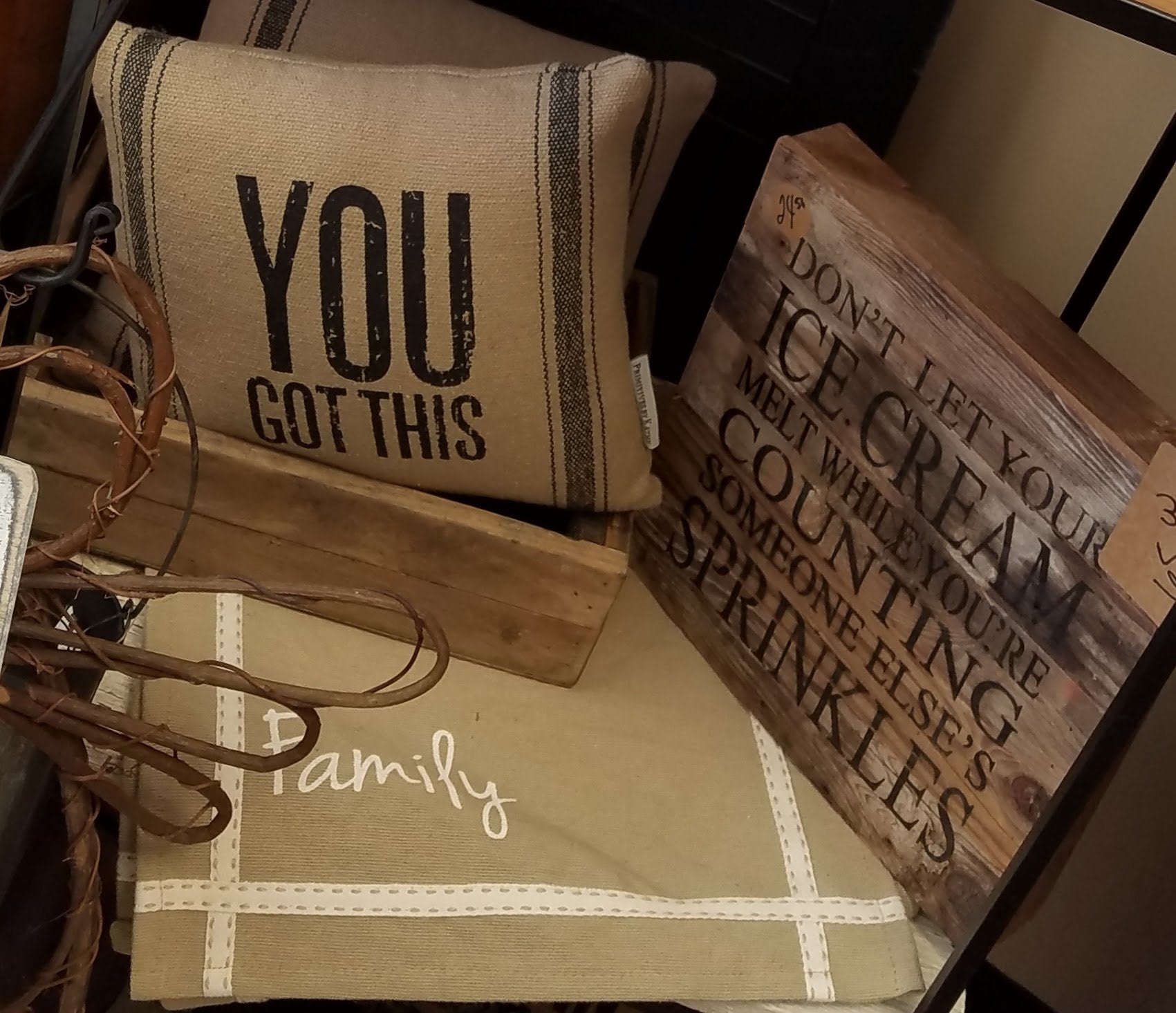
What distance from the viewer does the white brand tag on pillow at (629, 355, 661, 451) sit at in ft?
2.63

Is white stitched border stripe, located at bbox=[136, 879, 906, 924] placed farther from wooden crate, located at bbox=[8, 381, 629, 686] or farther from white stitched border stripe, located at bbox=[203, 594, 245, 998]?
wooden crate, located at bbox=[8, 381, 629, 686]

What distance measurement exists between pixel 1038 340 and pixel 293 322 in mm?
427

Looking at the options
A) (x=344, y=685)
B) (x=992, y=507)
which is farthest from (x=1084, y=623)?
(x=344, y=685)

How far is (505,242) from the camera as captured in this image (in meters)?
0.67

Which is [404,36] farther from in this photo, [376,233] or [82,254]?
[82,254]

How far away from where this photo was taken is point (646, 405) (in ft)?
2.63

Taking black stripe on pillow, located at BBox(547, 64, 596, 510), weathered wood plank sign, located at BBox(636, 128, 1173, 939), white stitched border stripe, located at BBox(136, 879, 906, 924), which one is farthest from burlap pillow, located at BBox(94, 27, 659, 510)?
white stitched border stripe, located at BBox(136, 879, 906, 924)

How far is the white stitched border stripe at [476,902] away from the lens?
0.63 meters

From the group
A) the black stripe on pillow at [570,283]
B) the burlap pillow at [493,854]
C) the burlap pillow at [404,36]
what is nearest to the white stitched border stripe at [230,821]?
the burlap pillow at [493,854]

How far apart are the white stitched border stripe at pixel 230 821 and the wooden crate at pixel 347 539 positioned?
0.14 feet

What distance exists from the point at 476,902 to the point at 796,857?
211 mm

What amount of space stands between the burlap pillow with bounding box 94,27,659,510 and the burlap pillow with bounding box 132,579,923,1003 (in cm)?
17

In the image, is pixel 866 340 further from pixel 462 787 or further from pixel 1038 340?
pixel 462 787

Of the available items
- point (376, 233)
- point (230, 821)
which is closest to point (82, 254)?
point (376, 233)
